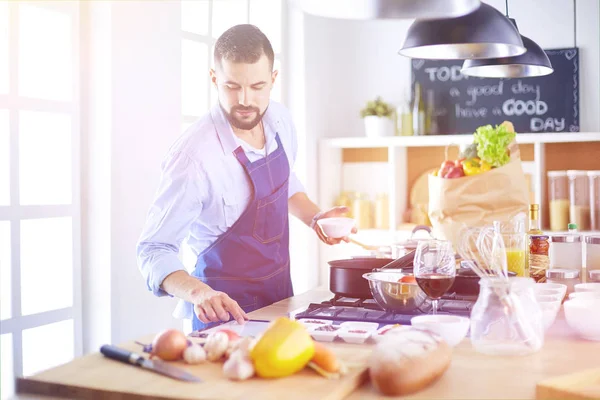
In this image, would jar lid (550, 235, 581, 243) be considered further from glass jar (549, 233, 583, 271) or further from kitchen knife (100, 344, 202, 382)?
kitchen knife (100, 344, 202, 382)

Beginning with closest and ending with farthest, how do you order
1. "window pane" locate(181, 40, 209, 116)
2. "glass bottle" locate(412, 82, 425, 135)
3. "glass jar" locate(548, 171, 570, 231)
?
1. "window pane" locate(181, 40, 209, 116)
2. "glass jar" locate(548, 171, 570, 231)
3. "glass bottle" locate(412, 82, 425, 135)

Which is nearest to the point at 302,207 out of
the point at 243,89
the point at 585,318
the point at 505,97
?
the point at 243,89

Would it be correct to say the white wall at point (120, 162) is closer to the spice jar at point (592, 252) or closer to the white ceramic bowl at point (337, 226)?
the white ceramic bowl at point (337, 226)

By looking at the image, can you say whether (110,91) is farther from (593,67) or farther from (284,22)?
(593,67)

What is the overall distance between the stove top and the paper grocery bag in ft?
4.89

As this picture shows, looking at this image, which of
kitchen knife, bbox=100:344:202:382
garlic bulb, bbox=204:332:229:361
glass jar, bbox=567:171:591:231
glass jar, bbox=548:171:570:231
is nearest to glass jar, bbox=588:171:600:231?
glass jar, bbox=567:171:591:231

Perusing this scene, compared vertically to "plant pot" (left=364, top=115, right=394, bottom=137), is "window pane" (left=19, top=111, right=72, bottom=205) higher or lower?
lower

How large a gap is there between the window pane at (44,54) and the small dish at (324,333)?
180 cm

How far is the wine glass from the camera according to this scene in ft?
6.04

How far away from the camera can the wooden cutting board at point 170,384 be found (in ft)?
4.23

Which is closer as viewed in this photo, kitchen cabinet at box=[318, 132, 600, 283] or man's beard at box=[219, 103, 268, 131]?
man's beard at box=[219, 103, 268, 131]

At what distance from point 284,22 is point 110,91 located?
6.86 ft

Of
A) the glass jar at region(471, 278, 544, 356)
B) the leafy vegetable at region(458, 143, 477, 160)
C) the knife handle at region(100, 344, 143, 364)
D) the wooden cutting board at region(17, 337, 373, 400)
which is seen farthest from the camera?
the leafy vegetable at region(458, 143, 477, 160)

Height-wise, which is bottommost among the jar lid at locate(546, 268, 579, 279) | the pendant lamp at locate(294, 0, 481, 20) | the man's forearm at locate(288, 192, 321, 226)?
the jar lid at locate(546, 268, 579, 279)
